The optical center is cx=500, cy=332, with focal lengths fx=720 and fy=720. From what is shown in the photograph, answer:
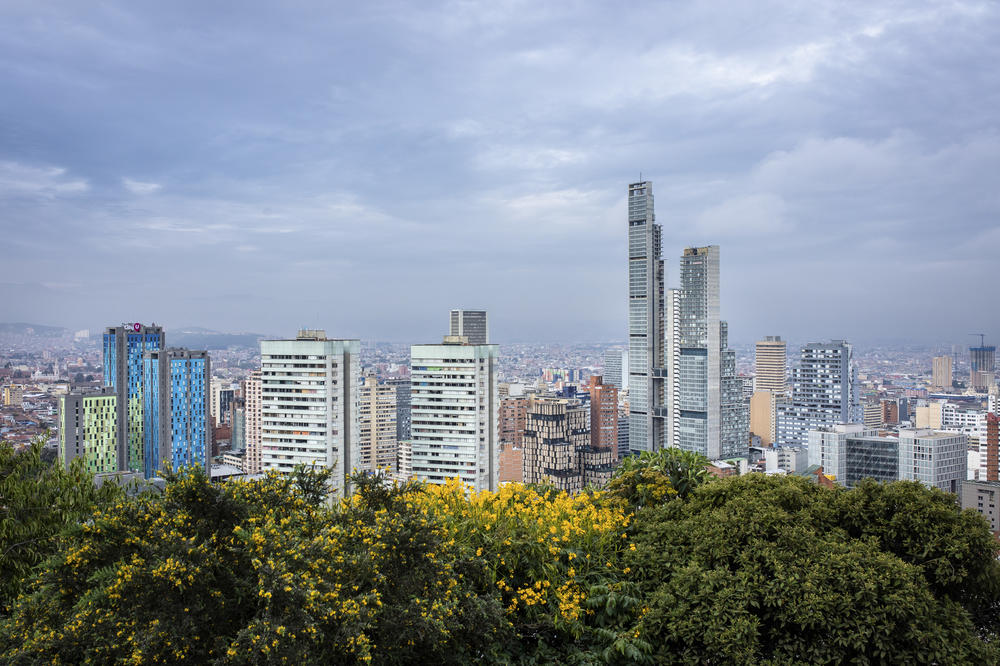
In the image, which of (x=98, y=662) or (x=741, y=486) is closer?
(x=98, y=662)

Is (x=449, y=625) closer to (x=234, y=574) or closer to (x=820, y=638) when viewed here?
(x=234, y=574)

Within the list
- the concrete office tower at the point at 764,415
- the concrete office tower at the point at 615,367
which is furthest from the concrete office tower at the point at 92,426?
the concrete office tower at the point at 764,415

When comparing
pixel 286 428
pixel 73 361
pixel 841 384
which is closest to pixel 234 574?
pixel 286 428

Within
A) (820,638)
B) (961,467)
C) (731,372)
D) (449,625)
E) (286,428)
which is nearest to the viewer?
(449,625)

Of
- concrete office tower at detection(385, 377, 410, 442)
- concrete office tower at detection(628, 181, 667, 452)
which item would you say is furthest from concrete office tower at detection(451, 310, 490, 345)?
concrete office tower at detection(628, 181, 667, 452)

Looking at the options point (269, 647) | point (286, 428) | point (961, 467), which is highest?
point (269, 647)

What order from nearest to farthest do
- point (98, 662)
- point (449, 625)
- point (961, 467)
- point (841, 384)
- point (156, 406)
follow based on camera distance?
point (98, 662) < point (449, 625) < point (961, 467) < point (156, 406) < point (841, 384)
